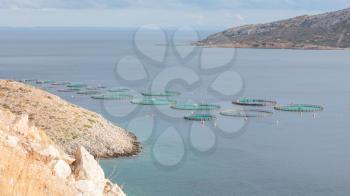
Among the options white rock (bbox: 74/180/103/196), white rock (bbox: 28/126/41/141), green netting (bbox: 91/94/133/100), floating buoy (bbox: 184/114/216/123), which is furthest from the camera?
green netting (bbox: 91/94/133/100)

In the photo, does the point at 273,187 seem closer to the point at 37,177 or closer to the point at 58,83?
the point at 37,177

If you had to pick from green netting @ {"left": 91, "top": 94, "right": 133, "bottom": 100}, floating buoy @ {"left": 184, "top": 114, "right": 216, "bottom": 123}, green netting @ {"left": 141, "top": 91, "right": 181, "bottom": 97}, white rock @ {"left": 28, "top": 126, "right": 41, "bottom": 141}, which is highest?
green netting @ {"left": 141, "top": 91, "right": 181, "bottom": 97}

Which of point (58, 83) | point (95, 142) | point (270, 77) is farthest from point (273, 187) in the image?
point (270, 77)

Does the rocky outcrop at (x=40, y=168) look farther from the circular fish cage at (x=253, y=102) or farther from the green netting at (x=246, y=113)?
the circular fish cage at (x=253, y=102)

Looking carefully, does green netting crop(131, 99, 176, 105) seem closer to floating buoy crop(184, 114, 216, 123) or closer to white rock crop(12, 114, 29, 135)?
floating buoy crop(184, 114, 216, 123)

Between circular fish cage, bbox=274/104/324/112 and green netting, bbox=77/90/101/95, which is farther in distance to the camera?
green netting, bbox=77/90/101/95

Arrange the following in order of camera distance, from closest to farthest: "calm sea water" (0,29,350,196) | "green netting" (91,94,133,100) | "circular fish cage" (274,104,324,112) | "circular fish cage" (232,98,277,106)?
"calm sea water" (0,29,350,196), "circular fish cage" (274,104,324,112), "circular fish cage" (232,98,277,106), "green netting" (91,94,133,100)

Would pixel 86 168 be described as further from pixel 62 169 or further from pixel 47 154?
pixel 47 154

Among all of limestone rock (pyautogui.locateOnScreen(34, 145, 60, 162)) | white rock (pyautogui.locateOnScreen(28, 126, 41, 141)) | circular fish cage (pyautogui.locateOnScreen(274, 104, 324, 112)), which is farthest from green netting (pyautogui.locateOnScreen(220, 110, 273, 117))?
limestone rock (pyautogui.locateOnScreen(34, 145, 60, 162))
